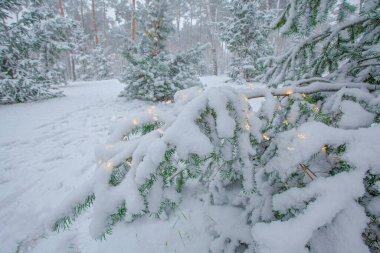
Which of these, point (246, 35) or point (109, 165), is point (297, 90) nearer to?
point (109, 165)

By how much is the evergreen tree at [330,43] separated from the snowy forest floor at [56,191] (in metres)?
1.64

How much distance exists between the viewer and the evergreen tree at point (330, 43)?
1.89 m

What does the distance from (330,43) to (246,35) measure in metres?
10.5

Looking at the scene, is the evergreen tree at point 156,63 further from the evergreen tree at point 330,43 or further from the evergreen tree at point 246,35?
the evergreen tree at point 330,43

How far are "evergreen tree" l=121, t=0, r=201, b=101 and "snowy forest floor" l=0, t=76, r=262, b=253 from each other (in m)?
1.52

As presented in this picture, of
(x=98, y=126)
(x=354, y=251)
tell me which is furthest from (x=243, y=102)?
(x=98, y=126)

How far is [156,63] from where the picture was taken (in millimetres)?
7512

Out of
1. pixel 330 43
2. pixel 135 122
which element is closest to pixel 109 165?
pixel 135 122

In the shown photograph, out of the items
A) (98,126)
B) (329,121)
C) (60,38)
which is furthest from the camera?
(60,38)

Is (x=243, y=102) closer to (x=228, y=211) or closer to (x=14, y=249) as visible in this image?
(x=228, y=211)

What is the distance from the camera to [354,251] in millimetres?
760

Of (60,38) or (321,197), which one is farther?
(60,38)

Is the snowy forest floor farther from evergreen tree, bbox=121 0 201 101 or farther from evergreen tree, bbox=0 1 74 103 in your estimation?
evergreen tree, bbox=0 1 74 103

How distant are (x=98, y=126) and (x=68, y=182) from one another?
2.66 meters
